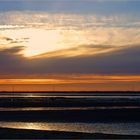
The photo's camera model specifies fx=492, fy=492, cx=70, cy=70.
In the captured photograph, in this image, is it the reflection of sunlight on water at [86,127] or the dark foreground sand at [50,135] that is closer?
the dark foreground sand at [50,135]

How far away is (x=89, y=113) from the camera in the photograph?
53.0 meters

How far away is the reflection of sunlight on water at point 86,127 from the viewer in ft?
129

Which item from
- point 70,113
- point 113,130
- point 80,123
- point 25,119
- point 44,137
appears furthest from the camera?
point 70,113

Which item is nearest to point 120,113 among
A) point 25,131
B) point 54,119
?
point 54,119

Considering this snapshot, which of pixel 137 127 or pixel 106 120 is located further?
pixel 106 120

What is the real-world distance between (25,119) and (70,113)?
5.87m

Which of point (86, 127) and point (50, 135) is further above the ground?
point (86, 127)

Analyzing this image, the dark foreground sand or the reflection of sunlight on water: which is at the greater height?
the reflection of sunlight on water

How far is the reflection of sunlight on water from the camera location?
39250 mm

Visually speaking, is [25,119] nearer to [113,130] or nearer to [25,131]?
[113,130]

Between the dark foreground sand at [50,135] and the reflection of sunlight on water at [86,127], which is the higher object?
the reflection of sunlight on water at [86,127]

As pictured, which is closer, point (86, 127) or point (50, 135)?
point (50, 135)

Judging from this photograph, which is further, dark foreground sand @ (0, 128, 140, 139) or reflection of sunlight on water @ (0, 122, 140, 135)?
reflection of sunlight on water @ (0, 122, 140, 135)

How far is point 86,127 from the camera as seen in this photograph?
4191 centimetres
